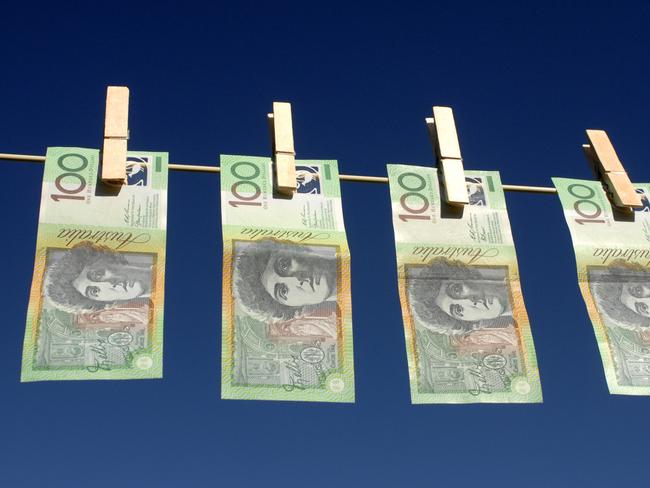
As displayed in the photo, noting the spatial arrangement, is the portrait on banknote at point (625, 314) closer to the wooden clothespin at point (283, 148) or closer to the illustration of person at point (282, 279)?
the illustration of person at point (282, 279)

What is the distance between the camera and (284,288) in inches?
193

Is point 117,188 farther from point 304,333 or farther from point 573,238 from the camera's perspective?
point 573,238

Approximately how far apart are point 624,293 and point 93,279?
274 centimetres

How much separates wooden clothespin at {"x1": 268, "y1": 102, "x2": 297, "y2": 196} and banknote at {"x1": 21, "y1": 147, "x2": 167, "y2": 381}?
23.0 inches

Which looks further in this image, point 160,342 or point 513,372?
point 513,372

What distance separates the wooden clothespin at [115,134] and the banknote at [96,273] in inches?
3.7

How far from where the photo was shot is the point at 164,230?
4910mm

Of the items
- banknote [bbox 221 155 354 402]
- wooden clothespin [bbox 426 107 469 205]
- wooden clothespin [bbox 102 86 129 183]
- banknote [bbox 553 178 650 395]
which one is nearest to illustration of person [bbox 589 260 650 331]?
banknote [bbox 553 178 650 395]

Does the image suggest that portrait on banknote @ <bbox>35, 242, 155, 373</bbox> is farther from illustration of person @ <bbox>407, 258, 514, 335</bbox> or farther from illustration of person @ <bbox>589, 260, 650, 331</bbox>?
illustration of person @ <bbox>589, 260, 650, 331</bbox>

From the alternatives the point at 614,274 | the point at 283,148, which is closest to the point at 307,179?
the point at 283,148

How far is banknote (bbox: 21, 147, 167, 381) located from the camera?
446 centimetres

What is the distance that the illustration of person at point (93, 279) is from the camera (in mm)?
4637

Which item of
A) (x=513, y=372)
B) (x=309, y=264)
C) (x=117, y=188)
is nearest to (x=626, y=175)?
(x=513, y=372)

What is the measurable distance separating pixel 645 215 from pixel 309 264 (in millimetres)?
2035
